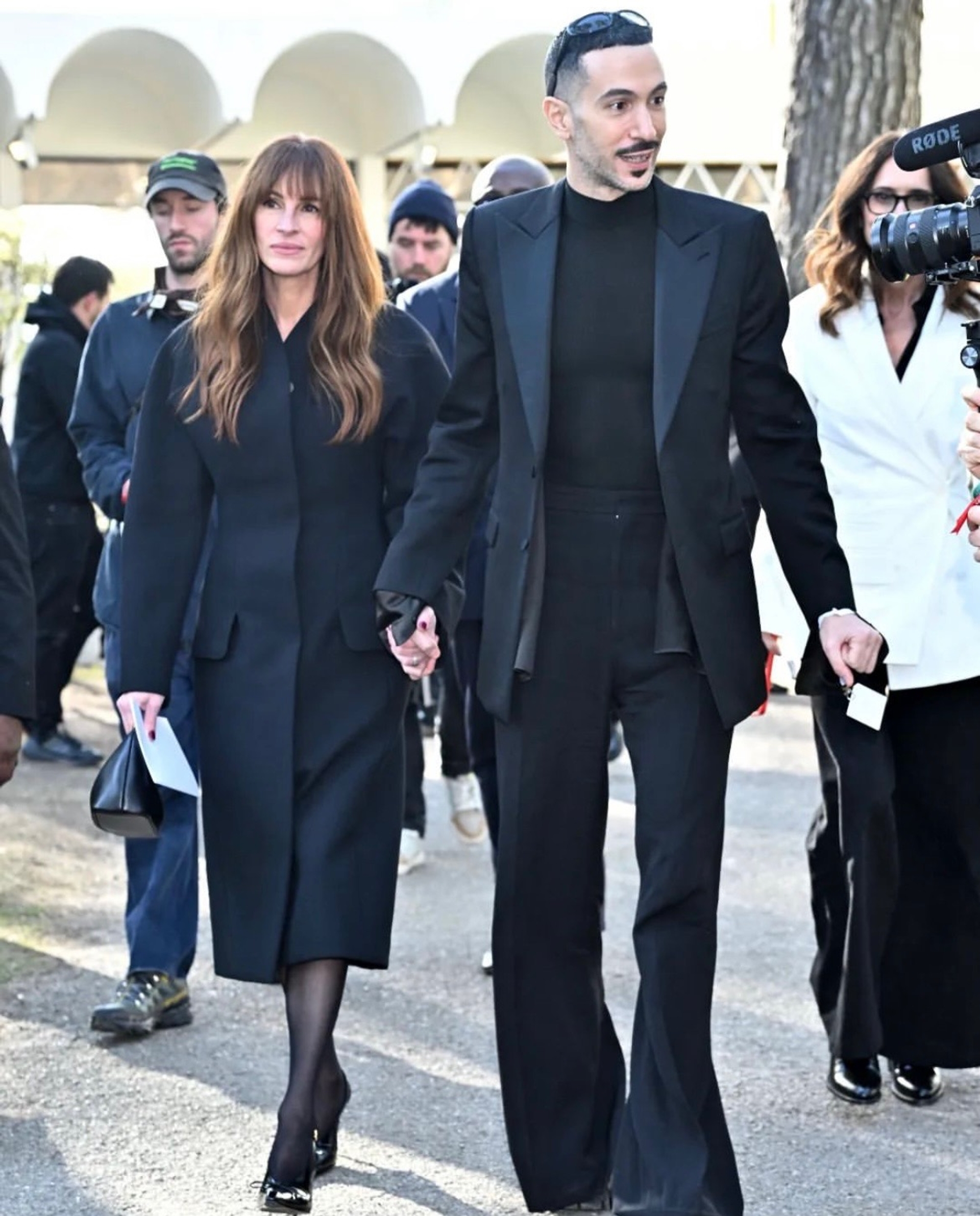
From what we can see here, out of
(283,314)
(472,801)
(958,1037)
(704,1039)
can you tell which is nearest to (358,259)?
(283,314)

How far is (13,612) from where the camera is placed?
4688 mm

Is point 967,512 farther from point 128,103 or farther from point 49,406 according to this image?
point 128,103

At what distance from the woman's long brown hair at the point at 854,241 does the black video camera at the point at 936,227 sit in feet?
3.30

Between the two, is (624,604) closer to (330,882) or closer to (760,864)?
(330,882)

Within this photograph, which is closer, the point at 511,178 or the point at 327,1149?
the point at 327,1149

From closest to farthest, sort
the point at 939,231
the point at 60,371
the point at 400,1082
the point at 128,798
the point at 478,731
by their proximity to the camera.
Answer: the point at 939,231
the point at 128,798
the point at 400,1082
the point at 478,731
the point at 60,371

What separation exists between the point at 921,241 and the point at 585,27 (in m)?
0.79

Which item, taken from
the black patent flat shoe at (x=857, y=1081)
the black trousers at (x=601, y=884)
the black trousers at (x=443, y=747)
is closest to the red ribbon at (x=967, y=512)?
the black trousers at (x=601, y=884)

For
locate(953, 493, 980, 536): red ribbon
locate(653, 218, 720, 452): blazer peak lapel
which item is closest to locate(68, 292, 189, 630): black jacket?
locate(653, 218, 720, 452): blazer peak lapel

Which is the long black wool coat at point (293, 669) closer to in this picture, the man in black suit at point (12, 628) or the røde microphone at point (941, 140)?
the man in black suit at point (12, 628)

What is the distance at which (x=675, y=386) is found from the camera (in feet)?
13.6

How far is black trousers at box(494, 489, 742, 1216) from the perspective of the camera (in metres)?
4.19

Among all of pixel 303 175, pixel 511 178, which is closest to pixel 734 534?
pixel 303 175

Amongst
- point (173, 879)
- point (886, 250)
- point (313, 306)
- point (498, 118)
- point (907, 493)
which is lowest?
point (173, 879)
